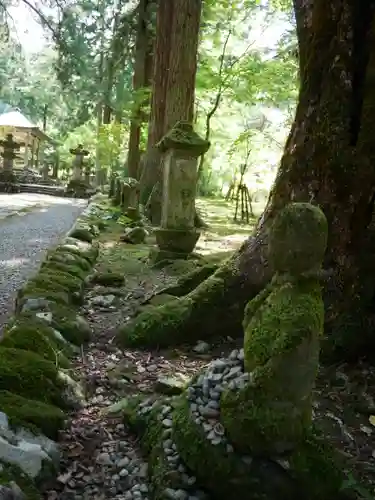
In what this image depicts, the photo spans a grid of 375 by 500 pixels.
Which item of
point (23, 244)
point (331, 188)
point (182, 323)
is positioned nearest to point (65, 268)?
point (182, 323)

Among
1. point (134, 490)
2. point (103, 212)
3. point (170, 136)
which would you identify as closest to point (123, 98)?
point (103, 212)

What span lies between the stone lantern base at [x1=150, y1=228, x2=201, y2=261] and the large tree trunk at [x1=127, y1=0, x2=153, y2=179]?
8.13 m

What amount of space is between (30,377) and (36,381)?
0.04m

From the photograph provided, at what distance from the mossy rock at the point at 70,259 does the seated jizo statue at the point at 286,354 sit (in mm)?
3841

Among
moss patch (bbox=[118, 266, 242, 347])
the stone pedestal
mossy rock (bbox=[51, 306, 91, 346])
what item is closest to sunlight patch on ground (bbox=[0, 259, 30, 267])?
the stone pedestal

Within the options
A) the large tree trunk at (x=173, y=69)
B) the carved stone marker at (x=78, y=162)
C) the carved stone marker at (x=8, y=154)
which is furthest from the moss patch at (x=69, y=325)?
the carved stone marker at (x=78, y=162)

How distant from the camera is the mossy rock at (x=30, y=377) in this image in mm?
2713

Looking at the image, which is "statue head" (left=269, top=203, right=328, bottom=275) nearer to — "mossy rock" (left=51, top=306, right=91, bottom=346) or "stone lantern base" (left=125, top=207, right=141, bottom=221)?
"mossy rock" (left=51, top=306, right=91, bottom=346)

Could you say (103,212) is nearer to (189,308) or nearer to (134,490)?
(189,308)

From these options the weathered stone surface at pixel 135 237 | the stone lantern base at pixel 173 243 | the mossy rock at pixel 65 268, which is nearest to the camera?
the mossy rock at pixel 65 268

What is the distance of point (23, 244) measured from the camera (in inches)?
350

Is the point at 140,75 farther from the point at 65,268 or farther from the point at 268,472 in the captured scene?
the point at 268,472

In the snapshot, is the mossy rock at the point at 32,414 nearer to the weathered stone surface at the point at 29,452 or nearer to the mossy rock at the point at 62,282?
the weathered stone surface at the point at 29,452

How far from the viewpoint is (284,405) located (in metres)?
2.04
